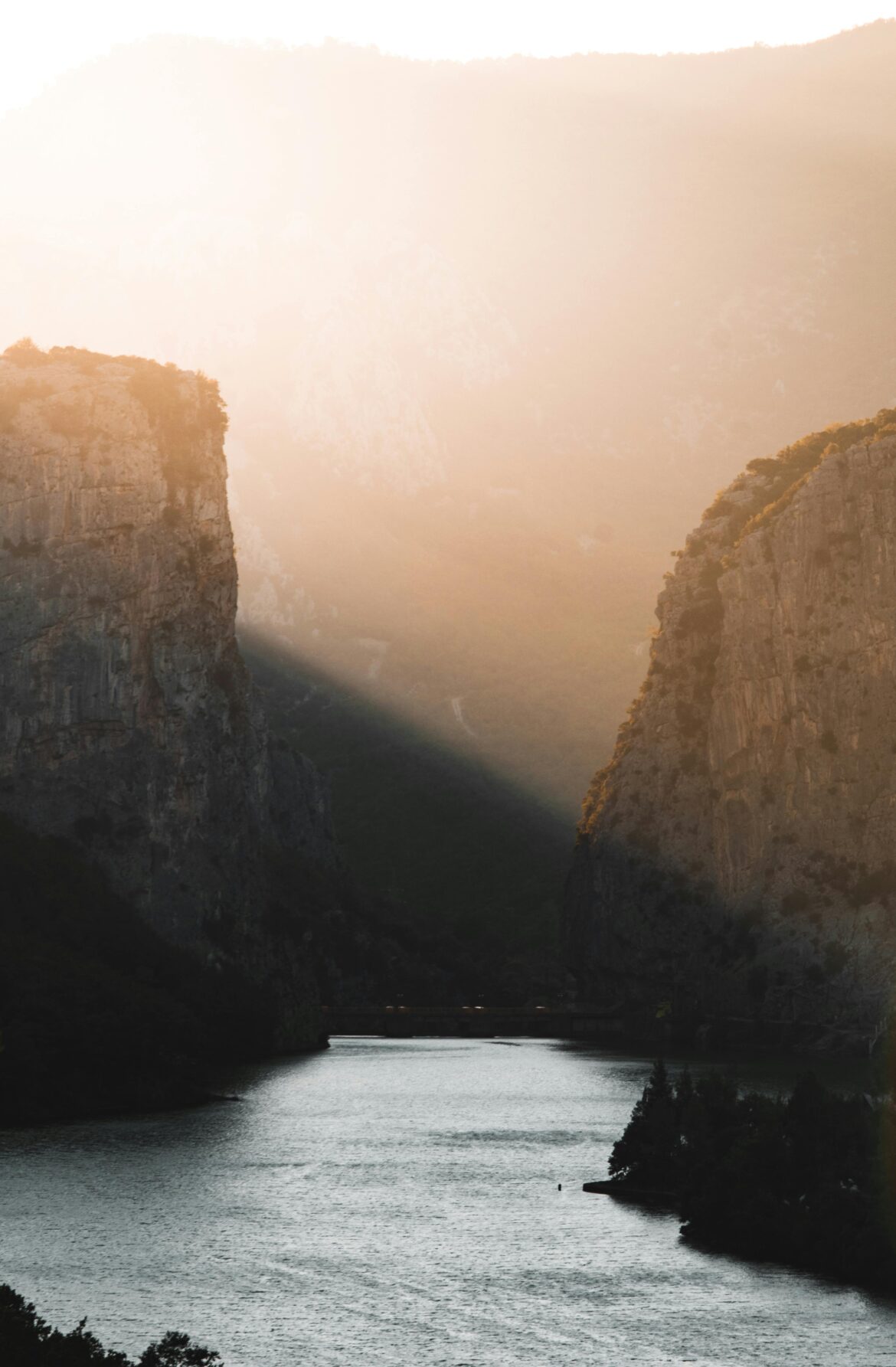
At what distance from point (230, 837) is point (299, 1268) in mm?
111538

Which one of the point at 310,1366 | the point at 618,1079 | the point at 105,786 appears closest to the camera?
the point at 310,1366

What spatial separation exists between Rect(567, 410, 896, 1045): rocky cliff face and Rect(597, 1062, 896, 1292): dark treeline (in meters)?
69.5

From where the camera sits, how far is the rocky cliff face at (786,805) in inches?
6624

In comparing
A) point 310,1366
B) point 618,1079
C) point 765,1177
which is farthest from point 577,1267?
point 618,1079

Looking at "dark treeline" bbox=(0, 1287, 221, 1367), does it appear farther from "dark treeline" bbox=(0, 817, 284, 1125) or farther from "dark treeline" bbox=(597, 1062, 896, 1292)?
"dark treeline" bbox=(0, 817, 284, 1125)

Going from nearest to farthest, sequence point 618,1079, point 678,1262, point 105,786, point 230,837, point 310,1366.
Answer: point 310,1366
point 678,1262
point 618,1079
point 105,786
point 230,837

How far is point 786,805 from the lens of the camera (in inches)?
7037

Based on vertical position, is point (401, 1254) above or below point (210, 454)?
below

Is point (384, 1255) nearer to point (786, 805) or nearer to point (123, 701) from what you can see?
point (123, 701)

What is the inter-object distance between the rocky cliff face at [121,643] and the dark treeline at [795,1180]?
306ft

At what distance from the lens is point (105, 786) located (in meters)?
176

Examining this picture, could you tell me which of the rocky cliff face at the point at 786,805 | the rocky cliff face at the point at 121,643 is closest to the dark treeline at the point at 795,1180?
the rocky cliff face at the point at 786,805

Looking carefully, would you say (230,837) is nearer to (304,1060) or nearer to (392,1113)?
(304,1060)

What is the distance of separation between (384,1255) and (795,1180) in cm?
1870
